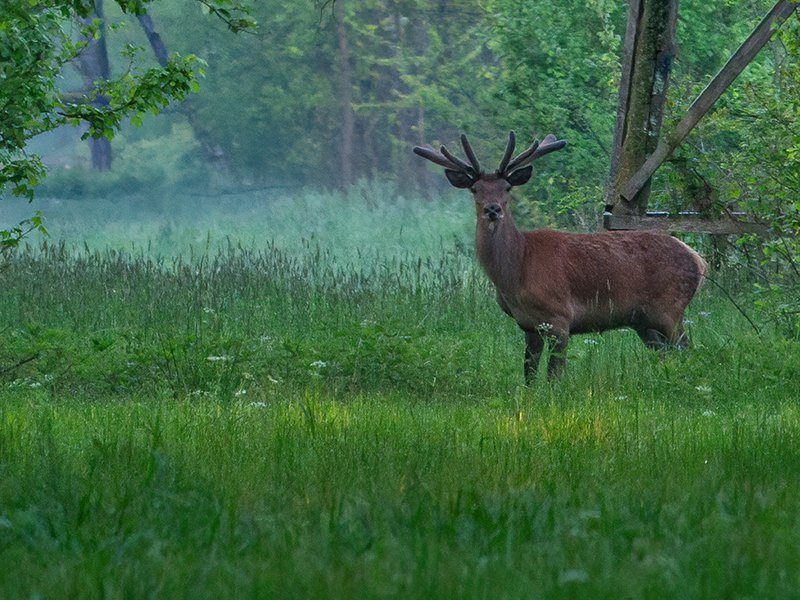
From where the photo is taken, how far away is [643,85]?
13.8m

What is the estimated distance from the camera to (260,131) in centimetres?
5694

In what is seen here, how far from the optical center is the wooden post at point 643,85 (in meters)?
13.7

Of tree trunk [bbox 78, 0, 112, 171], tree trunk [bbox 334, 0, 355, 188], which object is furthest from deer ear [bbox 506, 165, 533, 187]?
tree trunk [bbox 334, 0, 355, 188]

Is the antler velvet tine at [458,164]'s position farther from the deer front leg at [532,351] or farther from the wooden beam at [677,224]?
the wooden beam at [677,224]

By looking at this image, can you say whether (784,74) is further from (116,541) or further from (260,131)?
(260,131)

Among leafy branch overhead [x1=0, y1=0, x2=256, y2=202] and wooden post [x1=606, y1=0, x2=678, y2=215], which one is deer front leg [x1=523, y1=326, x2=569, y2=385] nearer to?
wooden post [x1=606, y1=0, x2=678, y2=215]

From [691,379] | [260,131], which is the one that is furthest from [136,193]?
[691,379]

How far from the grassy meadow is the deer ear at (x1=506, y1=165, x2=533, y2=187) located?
144 centimetres

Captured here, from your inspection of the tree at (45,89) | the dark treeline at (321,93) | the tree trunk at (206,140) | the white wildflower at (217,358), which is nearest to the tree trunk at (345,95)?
the dark treeline at (321,93)

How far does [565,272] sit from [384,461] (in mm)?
5938

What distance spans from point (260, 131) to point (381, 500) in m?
52.4

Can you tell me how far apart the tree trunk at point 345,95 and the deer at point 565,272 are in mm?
37753

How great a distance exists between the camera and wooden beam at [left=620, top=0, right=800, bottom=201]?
12883 millimetres

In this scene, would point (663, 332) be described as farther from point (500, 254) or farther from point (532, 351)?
point (500, 254)
